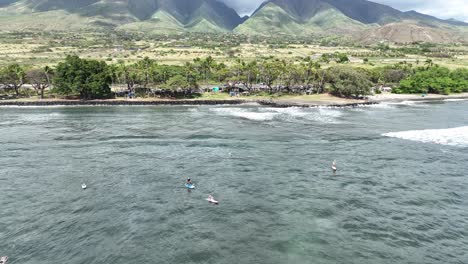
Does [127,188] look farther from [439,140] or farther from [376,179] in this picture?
[439,140]

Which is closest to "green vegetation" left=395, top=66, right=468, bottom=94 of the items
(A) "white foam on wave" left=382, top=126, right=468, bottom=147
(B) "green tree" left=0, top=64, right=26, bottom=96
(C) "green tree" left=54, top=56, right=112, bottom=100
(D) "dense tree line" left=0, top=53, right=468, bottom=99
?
(D) "dense tree line" left=0, top=53, right=468, bottom=99

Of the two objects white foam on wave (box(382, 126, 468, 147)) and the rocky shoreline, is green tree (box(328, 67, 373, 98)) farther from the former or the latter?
white foam on wave (box(382, 126, 468, 147))

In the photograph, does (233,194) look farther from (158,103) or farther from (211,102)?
(158,103)

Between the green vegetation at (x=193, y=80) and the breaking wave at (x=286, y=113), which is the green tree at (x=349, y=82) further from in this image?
the breaking wave at (x=286, y=113)

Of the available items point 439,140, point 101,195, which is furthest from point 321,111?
point 101,195

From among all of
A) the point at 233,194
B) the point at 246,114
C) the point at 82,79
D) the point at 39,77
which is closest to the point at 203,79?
the point at 82,79

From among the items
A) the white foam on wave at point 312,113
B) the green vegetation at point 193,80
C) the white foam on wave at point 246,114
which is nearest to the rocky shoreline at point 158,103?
the green vegetation at point 193,80
